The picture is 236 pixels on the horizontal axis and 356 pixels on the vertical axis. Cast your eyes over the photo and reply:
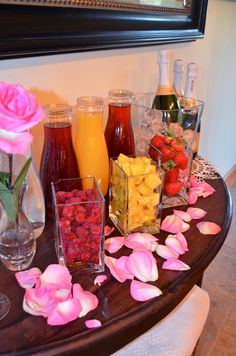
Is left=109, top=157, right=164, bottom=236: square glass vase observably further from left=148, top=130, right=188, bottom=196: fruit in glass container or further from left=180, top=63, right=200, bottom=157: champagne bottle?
left=180, top=63, right=200, bottom=157: champagne bottle

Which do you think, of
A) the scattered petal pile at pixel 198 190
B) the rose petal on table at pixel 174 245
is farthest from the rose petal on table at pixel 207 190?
the rose petal on table at pixel 174 245

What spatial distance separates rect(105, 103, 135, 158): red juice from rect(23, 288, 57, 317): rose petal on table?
0.40 meters

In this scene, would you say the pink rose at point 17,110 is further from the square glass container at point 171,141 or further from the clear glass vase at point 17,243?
the square glass container at point 171,141

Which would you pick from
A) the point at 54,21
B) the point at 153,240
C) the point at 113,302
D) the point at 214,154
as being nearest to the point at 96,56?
the point at 54,21

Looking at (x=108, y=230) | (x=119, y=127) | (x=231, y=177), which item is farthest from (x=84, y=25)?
(x=231, y=177)

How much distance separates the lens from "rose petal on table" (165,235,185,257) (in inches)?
24.1

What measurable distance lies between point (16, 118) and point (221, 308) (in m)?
1.28

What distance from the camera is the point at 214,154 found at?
6.41 ft

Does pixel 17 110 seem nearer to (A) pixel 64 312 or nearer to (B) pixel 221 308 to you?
(A) pixel 64 312

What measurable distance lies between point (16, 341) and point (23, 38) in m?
0.54

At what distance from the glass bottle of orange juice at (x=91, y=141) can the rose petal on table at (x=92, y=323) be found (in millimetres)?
336

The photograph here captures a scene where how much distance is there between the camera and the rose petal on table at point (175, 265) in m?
0.57

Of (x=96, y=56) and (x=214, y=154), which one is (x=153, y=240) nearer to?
(x=96, y=56)

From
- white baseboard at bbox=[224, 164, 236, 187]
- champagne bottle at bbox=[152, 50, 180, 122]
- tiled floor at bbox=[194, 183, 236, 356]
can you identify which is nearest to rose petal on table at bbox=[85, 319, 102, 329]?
champagne bottle at bbox=[152, 50, 180, 122]
